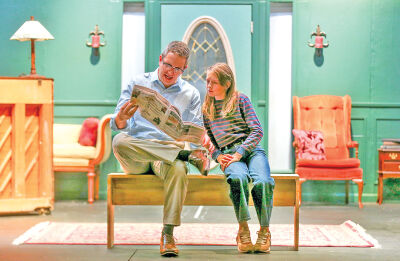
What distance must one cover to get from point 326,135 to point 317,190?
2.01ft

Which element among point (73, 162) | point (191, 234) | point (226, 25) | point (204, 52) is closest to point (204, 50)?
point (204, 52)

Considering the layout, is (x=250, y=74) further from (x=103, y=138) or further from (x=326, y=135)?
(x=103, y=138)

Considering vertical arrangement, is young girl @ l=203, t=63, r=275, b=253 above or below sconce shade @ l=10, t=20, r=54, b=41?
below

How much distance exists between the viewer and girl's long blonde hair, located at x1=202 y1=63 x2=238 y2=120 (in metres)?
3.67

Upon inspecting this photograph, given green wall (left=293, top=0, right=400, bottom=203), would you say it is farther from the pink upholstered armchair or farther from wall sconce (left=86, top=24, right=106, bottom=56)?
wall sconce (left=86, top=24, right=106, bottom=56)

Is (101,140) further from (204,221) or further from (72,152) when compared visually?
(204,221)

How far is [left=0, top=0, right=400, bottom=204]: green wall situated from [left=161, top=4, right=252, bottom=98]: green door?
7 cm

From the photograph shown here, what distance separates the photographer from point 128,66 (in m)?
6.72

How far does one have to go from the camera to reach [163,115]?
332cm

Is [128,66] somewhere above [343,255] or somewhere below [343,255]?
above

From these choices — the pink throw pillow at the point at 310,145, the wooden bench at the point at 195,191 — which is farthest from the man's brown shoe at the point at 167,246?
the pink throw pillow at the point at 310,145

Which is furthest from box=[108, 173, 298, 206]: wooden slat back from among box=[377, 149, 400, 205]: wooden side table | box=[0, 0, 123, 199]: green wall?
box=[0, 0, 123, 199]: green wall

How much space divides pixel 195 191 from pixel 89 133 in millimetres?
2851

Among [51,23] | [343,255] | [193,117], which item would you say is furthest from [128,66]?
[343,255]
